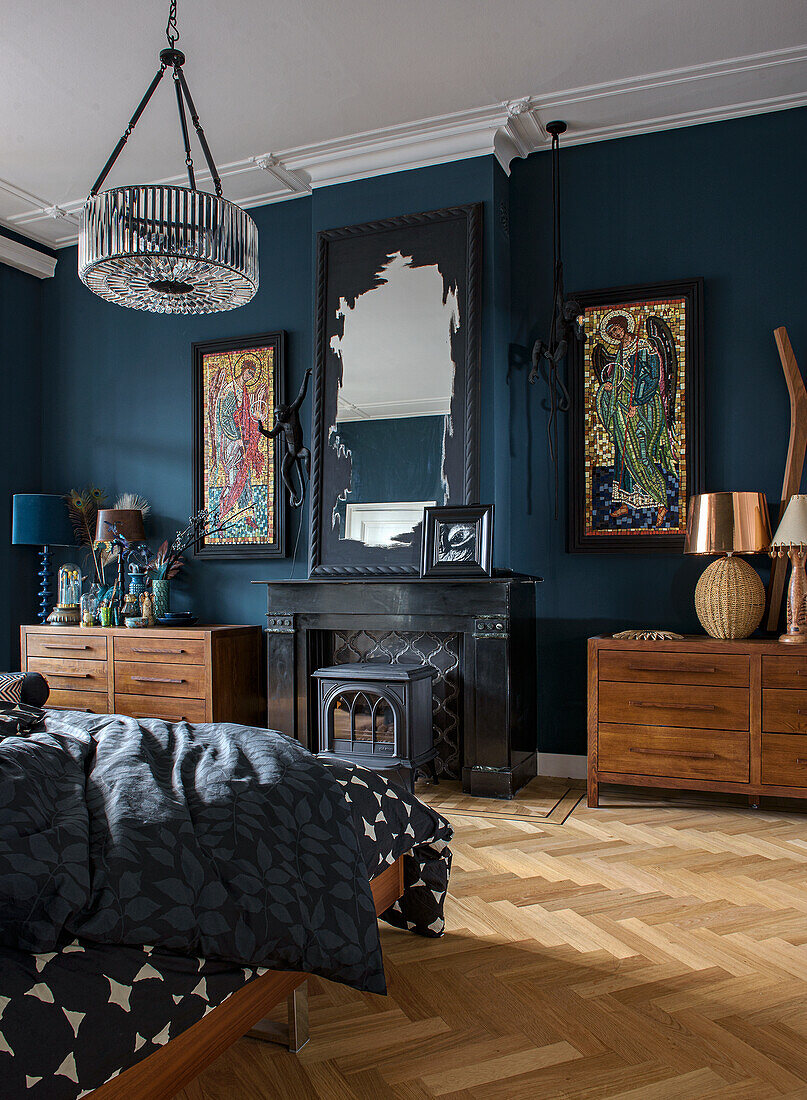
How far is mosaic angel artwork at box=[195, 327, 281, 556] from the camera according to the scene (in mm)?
4777

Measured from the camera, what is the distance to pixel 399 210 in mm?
4293

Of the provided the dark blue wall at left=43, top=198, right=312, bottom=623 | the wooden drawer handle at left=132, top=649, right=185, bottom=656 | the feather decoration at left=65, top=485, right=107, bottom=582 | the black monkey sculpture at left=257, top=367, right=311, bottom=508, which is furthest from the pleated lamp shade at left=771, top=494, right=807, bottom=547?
the feather decoration at left=65, top=485, right=107, bottom=582

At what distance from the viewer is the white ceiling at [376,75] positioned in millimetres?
3303

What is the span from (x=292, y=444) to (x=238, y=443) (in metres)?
0.49

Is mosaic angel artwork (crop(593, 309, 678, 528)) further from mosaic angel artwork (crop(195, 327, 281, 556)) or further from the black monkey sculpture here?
mosaic angel artwork (crop(195, 327, 281, 556))

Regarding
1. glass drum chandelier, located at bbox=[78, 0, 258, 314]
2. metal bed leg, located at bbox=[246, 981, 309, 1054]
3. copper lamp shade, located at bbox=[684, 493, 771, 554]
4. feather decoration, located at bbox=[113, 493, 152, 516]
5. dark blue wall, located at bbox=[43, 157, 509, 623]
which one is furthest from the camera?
feather decoration, located at bbox=[113, 493, 152, 516]

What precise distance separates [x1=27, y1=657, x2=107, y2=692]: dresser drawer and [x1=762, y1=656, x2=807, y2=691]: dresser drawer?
328 centimetres

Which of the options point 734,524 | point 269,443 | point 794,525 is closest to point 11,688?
point 269,443

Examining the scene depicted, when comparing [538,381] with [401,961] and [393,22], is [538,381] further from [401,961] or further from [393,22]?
[401,961]

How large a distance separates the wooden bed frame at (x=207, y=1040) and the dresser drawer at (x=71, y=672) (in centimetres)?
307

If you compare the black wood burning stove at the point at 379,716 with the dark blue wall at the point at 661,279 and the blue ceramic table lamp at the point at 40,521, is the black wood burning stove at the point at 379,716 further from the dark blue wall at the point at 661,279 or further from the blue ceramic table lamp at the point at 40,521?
the blue ceramic table lamp at the point at 40,521

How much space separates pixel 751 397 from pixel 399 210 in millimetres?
1961

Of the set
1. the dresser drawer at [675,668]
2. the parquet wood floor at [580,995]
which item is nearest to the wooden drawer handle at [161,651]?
the parquet wood floor at [580,995]

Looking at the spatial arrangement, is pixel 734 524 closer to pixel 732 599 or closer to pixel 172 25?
pixel 732 599
